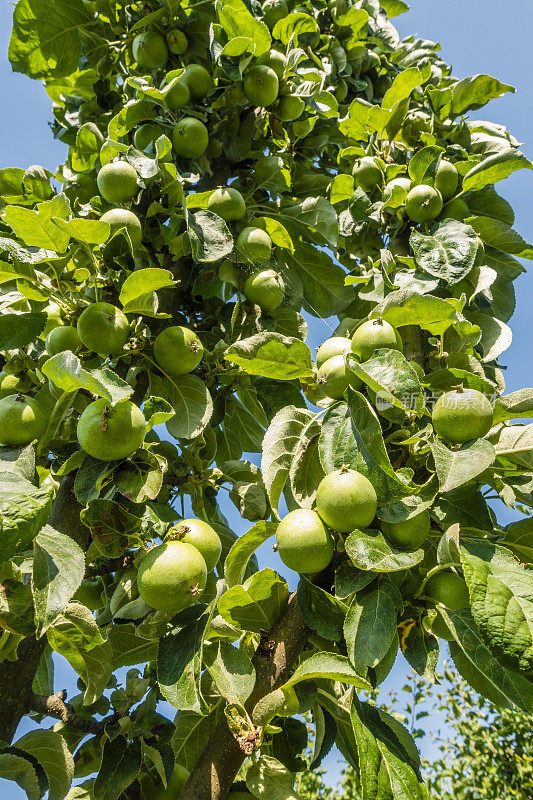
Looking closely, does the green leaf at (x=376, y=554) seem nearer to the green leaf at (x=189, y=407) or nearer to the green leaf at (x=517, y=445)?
the green leaf at (x=517, y=445)

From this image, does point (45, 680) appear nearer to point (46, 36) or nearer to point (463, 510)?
point (463, 510)

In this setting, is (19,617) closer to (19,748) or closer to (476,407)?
(19,748)

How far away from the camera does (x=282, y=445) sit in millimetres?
1478

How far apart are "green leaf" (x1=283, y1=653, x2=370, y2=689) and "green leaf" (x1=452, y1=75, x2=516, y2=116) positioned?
2.07m

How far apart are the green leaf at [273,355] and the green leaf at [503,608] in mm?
593

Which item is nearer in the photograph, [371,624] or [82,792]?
[371,624]

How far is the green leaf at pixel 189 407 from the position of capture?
1.66 metres

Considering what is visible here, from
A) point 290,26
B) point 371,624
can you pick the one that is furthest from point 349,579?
point 290,26

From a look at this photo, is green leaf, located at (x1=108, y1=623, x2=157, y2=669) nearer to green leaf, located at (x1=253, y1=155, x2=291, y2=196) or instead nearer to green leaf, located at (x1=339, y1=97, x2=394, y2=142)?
green leaf, located at (x1=253, y1=155, x2=291, y2=196)

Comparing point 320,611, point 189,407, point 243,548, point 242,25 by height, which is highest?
point 242,25

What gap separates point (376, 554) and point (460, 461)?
10.5 inches

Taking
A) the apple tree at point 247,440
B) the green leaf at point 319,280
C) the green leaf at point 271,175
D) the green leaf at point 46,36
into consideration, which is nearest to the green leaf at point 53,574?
the apple tree at point 247,440

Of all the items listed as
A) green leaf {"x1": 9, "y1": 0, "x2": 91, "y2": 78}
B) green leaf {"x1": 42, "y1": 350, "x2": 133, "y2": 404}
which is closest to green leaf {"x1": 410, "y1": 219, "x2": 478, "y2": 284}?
green leaf {"x1": 42, "y1": 350, "x2": 133, "y2": 404}

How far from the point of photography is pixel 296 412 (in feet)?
5.01
